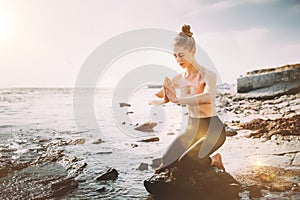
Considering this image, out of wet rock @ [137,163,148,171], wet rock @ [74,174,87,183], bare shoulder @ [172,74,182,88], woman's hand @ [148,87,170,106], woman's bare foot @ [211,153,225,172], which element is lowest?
wet rock @ [137,163,148,171]

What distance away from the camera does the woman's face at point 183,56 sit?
366cm

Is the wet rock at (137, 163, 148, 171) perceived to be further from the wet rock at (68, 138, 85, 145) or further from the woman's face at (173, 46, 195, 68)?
the wet rock at (68, 138, 85, 145)

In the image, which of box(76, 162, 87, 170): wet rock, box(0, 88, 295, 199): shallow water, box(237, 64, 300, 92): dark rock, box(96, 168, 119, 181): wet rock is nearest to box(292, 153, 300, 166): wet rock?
box(0, 88, 295, 199): shallow water

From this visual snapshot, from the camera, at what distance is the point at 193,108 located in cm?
394

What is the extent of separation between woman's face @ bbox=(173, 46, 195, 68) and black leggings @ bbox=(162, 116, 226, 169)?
2.91 ft

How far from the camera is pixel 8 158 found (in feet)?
18.6

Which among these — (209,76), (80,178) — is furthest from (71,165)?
(209,76)

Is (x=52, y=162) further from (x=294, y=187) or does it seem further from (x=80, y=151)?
(x=294, y=187)

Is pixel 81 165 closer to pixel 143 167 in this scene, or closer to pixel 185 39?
pixel 143 167

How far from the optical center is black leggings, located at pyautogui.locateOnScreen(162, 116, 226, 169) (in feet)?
12.0

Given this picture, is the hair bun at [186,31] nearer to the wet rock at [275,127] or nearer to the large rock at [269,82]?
the wet rock at [275,127]

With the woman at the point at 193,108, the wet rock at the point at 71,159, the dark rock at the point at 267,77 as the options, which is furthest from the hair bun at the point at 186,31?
the dark rock at the point at 267,77

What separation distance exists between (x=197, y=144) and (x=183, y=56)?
51.5 inches

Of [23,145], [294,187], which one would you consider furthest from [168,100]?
[23,145]
